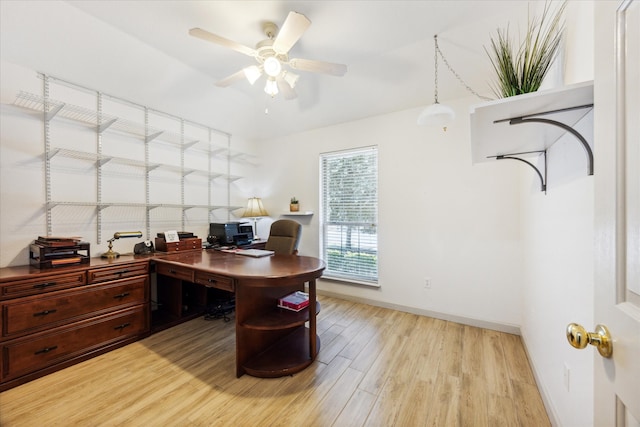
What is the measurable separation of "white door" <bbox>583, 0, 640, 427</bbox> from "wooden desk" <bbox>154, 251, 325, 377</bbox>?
1.56 meters

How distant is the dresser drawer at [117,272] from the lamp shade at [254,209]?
5.67 ft

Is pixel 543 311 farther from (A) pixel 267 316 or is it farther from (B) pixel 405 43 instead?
(B) pixel 405 43

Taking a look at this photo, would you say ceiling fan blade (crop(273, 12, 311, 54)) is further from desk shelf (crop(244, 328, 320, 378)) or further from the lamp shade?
the lamp shade

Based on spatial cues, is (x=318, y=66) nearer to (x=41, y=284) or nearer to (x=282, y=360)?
(x=282, y=360)

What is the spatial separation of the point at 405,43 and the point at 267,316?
2.80m

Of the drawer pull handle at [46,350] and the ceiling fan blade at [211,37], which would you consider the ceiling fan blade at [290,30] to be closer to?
the ceiling fan blade at [211,37]

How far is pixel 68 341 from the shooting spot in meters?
2.07

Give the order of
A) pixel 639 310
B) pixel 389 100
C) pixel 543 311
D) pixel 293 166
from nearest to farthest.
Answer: pixel 639 310
pixel 543 311
pixel 389 100
pixel 293 166

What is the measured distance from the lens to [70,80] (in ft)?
8.21

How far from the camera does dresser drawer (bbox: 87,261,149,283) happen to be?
2.23 m

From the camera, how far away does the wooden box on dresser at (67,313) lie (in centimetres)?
183

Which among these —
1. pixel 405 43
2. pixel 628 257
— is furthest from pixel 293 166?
pixel 628 257

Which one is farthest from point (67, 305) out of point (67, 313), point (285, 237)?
point (285, 237)

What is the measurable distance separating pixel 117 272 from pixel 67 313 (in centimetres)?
44
